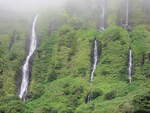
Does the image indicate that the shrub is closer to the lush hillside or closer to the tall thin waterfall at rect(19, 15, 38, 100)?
the lush hillside

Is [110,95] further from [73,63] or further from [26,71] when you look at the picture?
[26,71]

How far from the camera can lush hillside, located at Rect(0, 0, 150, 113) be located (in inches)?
4646

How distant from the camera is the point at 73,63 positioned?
15138cm

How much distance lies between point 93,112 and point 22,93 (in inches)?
1792

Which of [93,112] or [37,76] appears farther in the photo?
[37,76]

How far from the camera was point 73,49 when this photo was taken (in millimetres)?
161000

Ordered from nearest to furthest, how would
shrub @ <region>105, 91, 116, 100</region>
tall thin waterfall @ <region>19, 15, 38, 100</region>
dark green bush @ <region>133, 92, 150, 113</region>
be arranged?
dark green bush @ <region>133, 92, 150, 113</region>, shrub @ <region>105, 91, 116, 100</region>, tall thin waterfall @ <region>19, 15, 38, 100</region>

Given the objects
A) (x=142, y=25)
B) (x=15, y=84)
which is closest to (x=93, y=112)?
(x=15, y=84)

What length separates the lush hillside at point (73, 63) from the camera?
118m

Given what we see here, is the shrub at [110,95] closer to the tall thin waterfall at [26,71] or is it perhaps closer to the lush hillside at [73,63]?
the lush hillside at [73,63]

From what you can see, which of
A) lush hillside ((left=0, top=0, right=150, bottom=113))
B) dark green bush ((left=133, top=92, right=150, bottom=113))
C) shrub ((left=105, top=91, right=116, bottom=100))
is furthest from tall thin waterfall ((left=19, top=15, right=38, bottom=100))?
dark green bush ((left=133, top=92, right=150, bottom=113))

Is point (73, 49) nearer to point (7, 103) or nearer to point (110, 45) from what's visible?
point (110, 45)

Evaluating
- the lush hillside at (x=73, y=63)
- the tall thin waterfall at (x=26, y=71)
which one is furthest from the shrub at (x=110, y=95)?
the tall thin waterfall at (x=26, y=71)

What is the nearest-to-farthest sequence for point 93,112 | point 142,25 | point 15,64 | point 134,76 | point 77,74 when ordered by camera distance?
point 93,112, point 134,76, point 77,74, point 15,64, point 142,25
